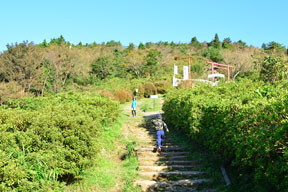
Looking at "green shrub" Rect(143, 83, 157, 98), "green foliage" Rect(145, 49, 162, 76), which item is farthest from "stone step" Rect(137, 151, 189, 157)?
"green foliage" Rect(145, 49, 162, 76)

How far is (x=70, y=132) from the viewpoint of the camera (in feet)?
20.2

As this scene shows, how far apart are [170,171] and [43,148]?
3844 mm

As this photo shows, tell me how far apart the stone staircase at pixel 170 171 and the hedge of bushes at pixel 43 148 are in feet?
6.24

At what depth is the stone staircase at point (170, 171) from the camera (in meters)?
6.91

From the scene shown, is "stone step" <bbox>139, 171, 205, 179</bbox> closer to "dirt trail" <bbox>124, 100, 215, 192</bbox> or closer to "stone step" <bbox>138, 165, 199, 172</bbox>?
"dirt trail" <bbox>124, 100, 215, 192</bbox>

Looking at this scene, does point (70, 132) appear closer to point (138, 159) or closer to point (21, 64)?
point (138, 159)

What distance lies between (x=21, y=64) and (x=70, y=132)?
962 inches

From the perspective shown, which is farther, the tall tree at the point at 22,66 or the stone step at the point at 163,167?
the tall tree at the point at 22,66

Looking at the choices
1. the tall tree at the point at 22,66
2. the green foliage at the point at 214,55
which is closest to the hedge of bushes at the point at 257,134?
the tall tree at the point at 22,66

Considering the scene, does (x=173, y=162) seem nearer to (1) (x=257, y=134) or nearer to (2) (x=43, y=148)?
(2) (x=43, y=148)

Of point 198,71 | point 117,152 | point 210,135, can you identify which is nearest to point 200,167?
point 210,135

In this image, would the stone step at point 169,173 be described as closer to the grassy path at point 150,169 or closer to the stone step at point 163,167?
the grassy path at point 150,169

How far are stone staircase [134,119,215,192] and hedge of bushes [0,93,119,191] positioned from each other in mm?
1902

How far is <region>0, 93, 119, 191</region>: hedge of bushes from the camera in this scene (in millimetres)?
4265
